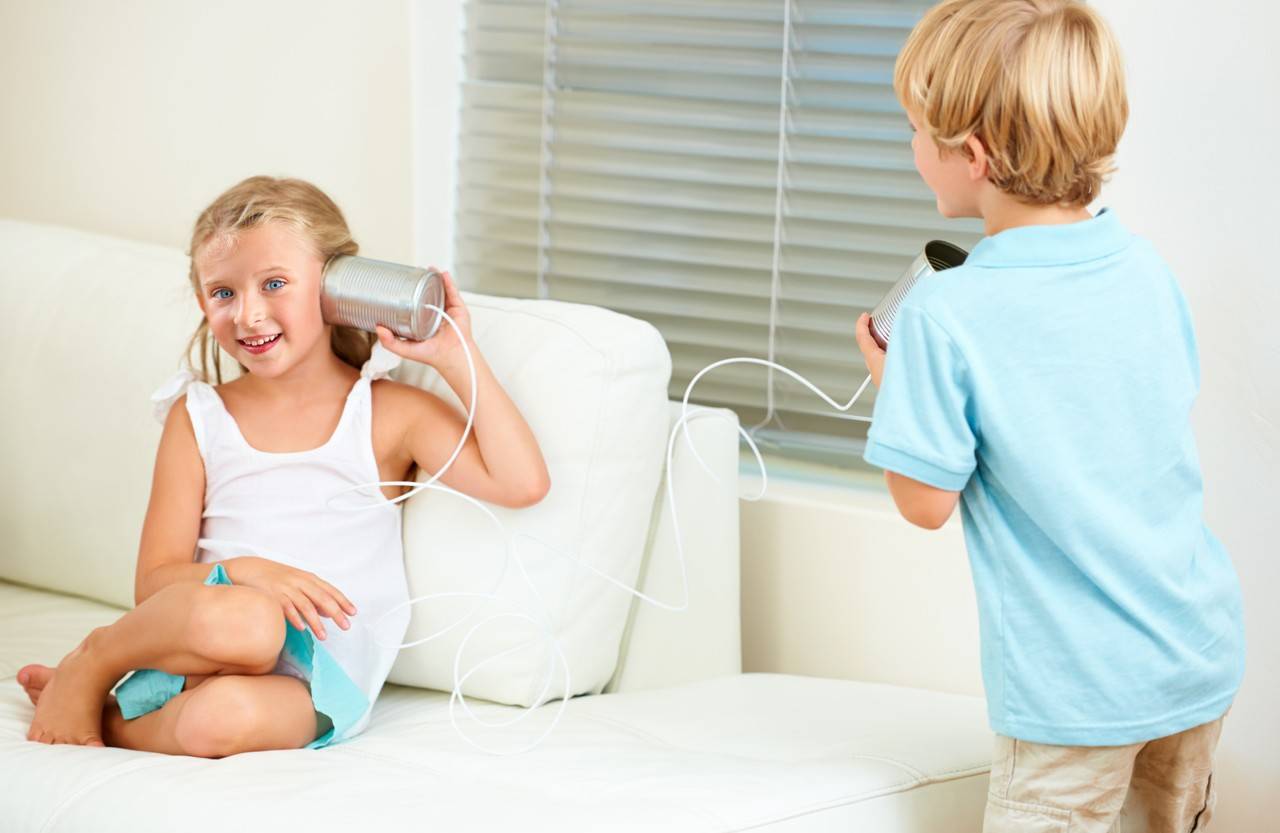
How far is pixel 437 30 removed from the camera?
2375 millimetres

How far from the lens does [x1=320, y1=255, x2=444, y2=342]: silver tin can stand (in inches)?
64.2

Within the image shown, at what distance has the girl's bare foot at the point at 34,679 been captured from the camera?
1699 millimetres

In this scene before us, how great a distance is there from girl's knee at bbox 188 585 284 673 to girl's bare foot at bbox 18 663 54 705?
298 millimetres

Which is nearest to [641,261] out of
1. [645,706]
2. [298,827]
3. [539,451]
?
[539,451]

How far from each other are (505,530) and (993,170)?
776 millimetres

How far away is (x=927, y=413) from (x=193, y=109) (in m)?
1.74

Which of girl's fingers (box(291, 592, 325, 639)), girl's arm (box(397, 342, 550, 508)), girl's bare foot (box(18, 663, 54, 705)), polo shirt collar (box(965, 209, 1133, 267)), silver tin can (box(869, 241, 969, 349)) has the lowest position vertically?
girl's bare foot (box(18, 663, 54, 705))

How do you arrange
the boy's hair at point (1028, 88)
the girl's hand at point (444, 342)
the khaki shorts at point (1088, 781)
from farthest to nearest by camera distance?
the girl's hand at point (444, 342), the khaki shorts at point (1088, 781), the boy's hair at point (1028, 88)

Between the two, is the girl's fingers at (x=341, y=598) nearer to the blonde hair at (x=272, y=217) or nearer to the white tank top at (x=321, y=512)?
the white tank top at (x=321, y=512)

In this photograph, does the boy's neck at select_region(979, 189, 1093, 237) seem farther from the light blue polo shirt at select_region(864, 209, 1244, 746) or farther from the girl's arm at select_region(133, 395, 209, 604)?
the girl's arm at select_region(133, 395, 209, 604)

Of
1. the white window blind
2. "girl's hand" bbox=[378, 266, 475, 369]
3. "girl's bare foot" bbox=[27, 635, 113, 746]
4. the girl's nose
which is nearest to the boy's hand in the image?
"girl's hand" bbox=[378, 266, 475, 369]

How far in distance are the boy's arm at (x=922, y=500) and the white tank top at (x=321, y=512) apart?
0.72 meters

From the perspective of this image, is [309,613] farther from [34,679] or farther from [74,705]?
[34,679]

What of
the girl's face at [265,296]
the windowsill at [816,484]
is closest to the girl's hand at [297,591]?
the girl's face at [265,296]
